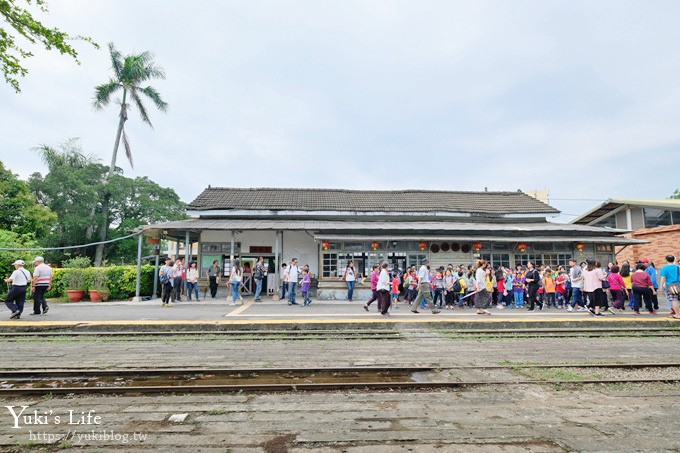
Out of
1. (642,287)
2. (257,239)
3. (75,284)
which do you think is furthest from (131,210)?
(642,287)

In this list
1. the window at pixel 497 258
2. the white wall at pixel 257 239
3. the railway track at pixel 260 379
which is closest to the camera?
the railway track at pixel 260 379

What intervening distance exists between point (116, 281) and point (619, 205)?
2801cm

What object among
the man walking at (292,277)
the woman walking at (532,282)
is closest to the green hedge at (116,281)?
the man walking at (292,277)

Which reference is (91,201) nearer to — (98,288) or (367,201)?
(98,288)

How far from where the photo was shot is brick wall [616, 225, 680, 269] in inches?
691

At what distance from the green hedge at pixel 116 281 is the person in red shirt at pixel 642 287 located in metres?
19.1

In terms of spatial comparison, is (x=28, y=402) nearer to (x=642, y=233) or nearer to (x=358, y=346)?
(x=358, y=346)

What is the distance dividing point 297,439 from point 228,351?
13.2ft

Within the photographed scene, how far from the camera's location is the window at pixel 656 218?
20.2m

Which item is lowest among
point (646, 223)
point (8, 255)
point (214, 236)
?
point (8, 255)

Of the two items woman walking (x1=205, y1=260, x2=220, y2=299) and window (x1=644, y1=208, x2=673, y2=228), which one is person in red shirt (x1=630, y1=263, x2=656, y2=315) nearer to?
window (x1=644, y1=208, x2=673, y2=228)

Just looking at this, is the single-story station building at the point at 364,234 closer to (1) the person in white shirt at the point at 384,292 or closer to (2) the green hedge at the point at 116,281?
(2) the green hedge at the point at 116,281

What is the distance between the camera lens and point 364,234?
16.6m

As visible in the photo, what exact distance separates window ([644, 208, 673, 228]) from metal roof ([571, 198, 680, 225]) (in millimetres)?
557
